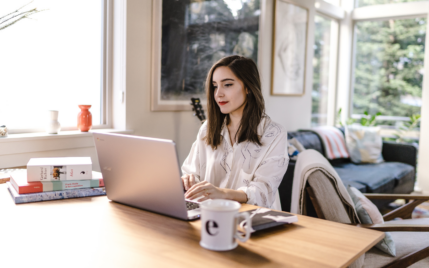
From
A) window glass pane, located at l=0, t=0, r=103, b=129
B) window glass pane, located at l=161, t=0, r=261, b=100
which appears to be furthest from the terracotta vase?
window glass pane, located at l=161, t=0, r=261, b=100

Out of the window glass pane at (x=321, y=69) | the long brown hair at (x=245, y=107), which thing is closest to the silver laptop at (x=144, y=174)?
the long brown hair at (x=245, y=107)

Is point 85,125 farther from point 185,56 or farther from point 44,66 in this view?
point 185,56

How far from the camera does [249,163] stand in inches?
67.9

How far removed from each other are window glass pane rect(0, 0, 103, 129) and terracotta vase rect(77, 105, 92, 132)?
0.13m

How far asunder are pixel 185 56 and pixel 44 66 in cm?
110

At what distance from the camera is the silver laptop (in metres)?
1.04

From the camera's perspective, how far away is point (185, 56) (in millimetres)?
3098

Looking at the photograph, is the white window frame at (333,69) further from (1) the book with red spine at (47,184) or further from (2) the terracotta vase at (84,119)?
(1) the book with red spine at (47,184)

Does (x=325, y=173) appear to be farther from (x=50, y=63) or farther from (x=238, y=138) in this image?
(x=50, y=63)

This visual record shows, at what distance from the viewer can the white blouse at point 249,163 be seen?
5.28ft

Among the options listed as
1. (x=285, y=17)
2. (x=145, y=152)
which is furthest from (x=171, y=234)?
(x=285, y=17)

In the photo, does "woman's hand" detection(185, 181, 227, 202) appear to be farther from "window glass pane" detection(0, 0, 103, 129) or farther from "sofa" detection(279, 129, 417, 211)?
"sofa" detection(279, 129, 417, 211)

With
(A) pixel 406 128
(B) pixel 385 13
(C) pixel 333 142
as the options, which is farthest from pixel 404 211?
(B) pixel 385 13

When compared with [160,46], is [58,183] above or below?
below
